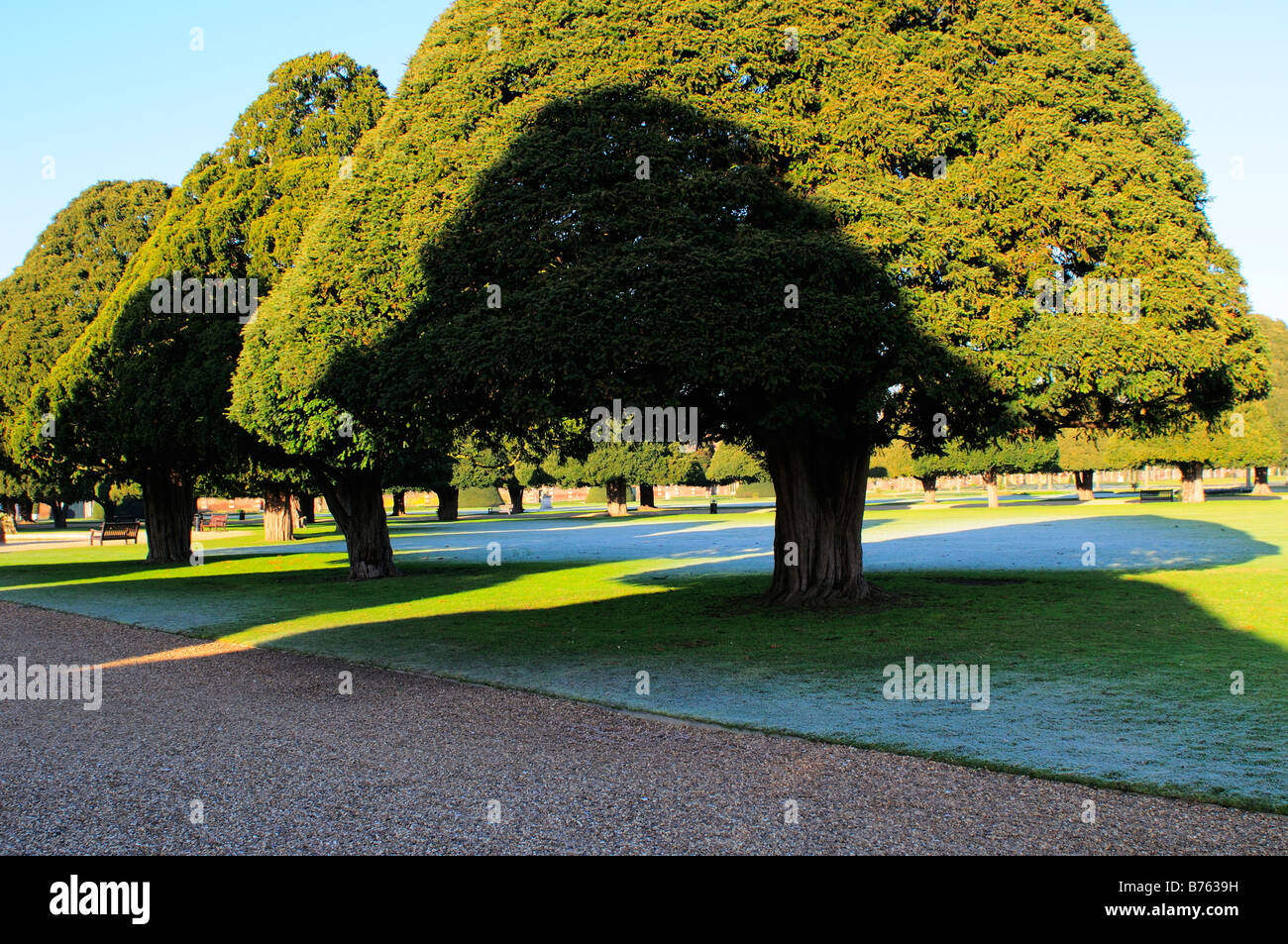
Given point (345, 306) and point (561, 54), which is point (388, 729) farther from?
point (561, 54)

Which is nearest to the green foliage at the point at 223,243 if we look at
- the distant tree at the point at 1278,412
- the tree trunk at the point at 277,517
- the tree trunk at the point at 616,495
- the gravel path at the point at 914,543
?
the gravel path at the point at 914,543

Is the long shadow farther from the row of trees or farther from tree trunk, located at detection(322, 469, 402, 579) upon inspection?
tree trunk, located at detection(322, 469, 402, 579)

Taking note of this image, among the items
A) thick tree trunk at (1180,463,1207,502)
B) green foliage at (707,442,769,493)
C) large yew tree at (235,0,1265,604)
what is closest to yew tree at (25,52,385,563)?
large yew tree at (235,0,1265,604)

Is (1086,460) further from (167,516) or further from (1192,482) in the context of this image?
(167,516)

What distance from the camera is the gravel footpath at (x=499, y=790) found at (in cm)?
504

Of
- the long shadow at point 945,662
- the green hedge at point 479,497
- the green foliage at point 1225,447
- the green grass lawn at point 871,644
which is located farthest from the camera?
the green hedge at point 479,497

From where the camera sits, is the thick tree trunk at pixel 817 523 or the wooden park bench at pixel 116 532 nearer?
the thick tree trunk at pixel 817 523

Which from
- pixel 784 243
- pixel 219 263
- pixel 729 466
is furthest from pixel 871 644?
pixel 729 466

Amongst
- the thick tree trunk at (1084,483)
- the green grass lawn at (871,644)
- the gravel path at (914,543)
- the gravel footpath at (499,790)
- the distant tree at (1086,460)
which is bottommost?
the gravel path at (914,543)

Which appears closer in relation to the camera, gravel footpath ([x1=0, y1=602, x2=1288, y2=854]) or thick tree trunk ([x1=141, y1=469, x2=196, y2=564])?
gravel footpath ([x1=0, y1=602, x2=1288, y2=854])

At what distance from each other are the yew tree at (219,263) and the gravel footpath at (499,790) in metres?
13.9

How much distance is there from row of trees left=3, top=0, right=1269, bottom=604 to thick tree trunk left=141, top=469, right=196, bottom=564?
588 inches

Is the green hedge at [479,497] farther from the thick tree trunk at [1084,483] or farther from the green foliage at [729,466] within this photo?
the thick tree trunk at [1084,483]

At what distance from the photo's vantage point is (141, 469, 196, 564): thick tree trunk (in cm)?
2808
